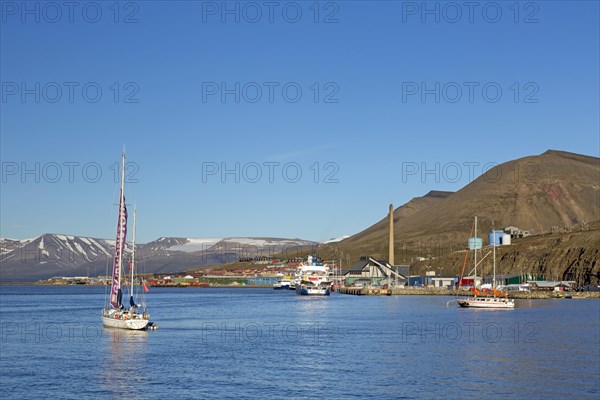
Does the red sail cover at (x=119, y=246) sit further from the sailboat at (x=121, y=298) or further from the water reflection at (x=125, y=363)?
the water reflection at (x=125, y=363)

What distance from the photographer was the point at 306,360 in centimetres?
6731

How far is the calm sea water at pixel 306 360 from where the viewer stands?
52.6 metres

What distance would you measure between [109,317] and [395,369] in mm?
45047

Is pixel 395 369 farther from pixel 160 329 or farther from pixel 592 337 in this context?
pixel 160 329

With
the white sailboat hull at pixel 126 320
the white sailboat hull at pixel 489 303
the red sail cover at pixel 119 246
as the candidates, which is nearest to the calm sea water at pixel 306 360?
the white sailboat hull at pixel 126 320

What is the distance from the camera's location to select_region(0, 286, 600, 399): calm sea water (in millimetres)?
52625

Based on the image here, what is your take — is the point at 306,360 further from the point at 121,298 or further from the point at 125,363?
the point at 121,298

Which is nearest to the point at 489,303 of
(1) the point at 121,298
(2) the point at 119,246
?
(1) the point at 121,298

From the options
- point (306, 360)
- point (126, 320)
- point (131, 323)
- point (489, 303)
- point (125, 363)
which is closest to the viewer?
point (125, 363)

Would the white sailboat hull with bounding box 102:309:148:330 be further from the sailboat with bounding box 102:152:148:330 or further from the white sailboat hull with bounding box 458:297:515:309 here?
the white sailboat hull with bounding box 458:297:515:309

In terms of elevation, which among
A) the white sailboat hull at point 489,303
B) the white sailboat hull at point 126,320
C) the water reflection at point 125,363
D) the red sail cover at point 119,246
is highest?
the red sail cover at point 119,246

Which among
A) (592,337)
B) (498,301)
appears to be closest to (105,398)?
(592,337)

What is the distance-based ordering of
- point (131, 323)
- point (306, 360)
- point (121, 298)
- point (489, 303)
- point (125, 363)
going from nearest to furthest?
point (125, 363), point (306, 360), point (131, 323), point (121, 298), point (489, 303)

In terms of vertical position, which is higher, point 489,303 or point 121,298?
point 121,298
